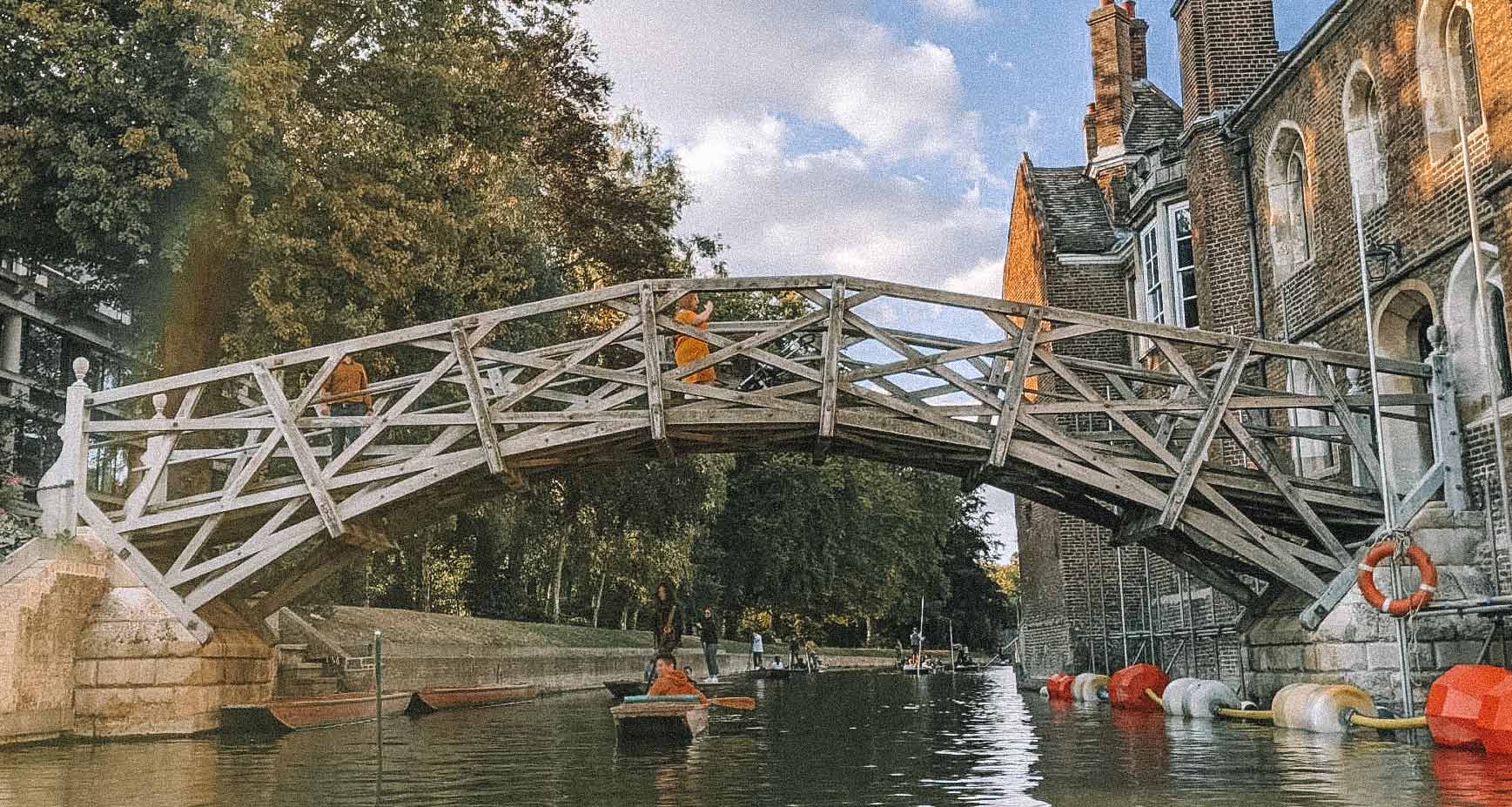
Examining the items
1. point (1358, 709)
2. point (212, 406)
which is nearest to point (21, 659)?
point (212, 406)

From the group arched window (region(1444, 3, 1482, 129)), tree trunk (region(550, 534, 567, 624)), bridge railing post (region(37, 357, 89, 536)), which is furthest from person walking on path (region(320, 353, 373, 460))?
tree trunk (region(550, 534, 567, 624))

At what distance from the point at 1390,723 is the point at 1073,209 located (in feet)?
71.6

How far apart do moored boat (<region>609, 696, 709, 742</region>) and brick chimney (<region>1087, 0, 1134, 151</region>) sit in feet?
79.5

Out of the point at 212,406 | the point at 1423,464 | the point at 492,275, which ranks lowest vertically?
the point at 1423,464

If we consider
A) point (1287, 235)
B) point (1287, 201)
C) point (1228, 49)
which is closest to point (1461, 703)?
point (1287, 235)

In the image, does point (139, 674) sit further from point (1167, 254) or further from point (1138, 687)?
point (1167, 254)

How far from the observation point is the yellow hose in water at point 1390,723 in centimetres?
1209

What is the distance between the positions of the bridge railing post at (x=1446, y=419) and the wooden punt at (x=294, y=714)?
12124mm

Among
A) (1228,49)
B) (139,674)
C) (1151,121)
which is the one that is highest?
(1151,121)

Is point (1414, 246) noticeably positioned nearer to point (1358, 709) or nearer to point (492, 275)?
point (1358, 709)

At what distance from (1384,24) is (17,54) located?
16.3 meters

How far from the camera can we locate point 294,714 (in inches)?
622

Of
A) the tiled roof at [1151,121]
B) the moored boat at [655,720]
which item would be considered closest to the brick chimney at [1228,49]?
the tiled roof at [1151,121]

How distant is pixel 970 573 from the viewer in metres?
72.3
